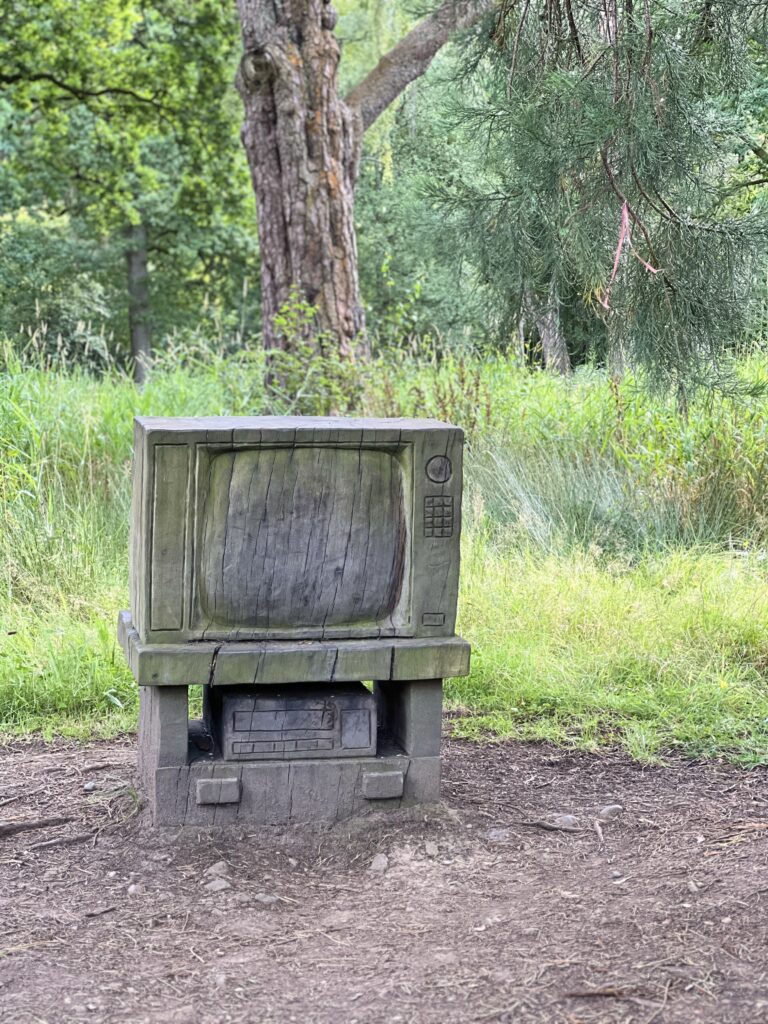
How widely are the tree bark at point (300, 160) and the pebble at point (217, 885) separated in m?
5.85

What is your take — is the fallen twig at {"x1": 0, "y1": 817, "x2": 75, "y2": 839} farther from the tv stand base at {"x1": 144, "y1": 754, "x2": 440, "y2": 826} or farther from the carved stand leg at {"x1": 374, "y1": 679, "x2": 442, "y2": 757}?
the carved stand leg at {"x1": 374, "y1": 679, "x2": 442, "y2": 757}

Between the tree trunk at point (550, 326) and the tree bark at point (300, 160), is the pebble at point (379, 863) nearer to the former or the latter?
the tree trunk at point (550, 326)

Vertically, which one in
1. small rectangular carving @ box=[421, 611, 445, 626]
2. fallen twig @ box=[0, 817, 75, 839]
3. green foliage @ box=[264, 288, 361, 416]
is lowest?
fallen twig @ box=[0, 817, 75, 839]

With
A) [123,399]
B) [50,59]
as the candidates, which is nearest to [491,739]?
[123,399]

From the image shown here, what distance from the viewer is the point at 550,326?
6.42 metres

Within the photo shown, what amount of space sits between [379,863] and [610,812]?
2.68ft

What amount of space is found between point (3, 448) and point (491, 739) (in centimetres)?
347

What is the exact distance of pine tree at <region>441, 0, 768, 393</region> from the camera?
3.68m

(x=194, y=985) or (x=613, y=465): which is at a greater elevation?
(x=613, y=465)

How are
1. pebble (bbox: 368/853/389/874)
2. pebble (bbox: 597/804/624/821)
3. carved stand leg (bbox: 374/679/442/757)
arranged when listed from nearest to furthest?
1. pebble (bbox: 368/853/389/874)
2. carved stand leg (bbox: 374/679/442/757)
3. pebble (bbox: 597/804/624/821)

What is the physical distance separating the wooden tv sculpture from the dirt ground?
15cm

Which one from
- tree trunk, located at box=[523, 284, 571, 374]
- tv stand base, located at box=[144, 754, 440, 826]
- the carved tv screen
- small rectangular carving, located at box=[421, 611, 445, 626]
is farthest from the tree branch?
tv stand base, located at box=[144, 754, 440, 826]

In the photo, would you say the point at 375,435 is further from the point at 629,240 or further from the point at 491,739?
the point at 491,739

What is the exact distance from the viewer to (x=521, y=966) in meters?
2.38
